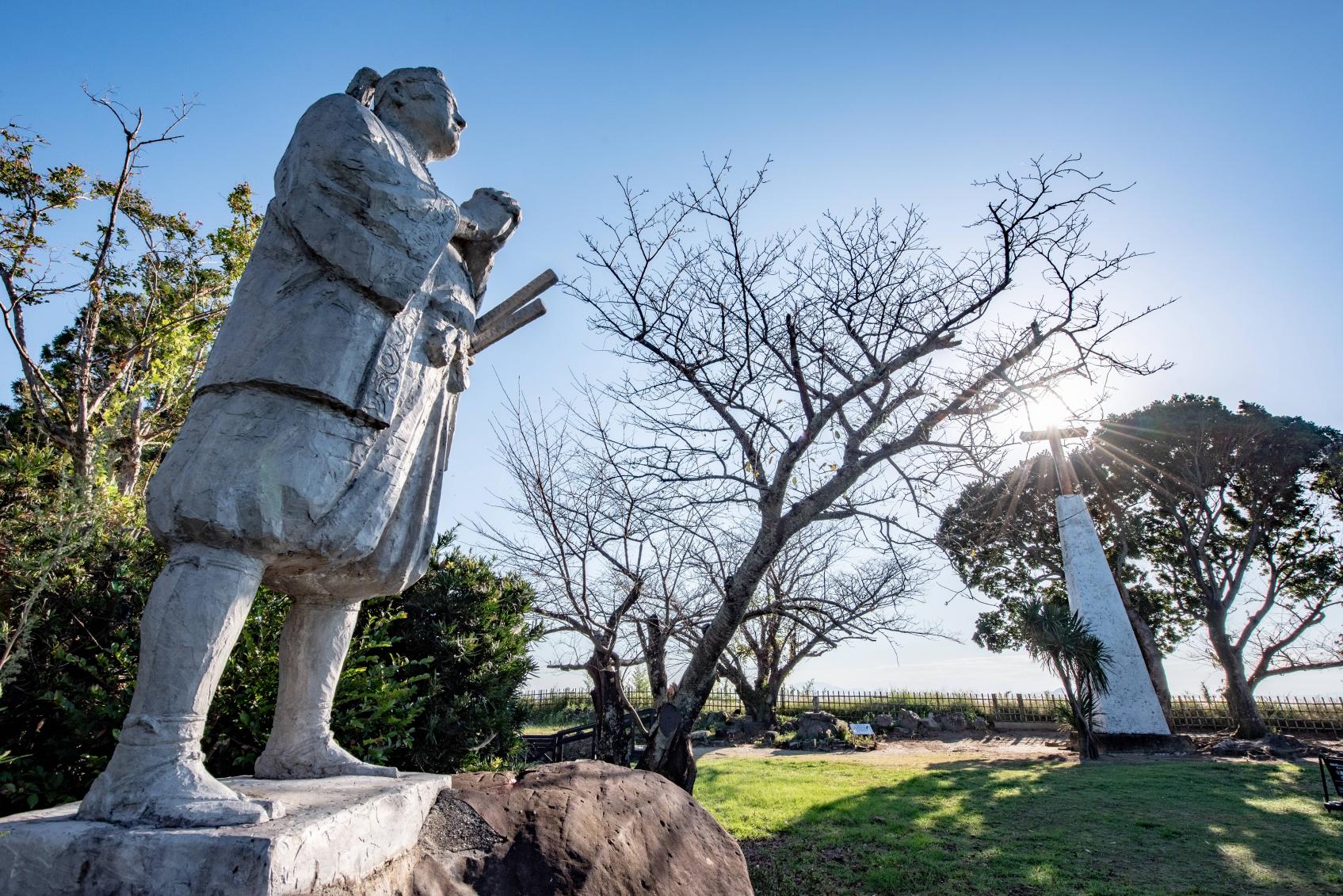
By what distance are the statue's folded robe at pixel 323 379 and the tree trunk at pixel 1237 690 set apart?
848 inches

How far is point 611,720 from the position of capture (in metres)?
6.59

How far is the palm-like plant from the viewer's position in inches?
600

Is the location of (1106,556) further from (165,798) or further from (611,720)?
(165,798)

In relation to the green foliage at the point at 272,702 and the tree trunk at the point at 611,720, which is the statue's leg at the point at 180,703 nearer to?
the green foliage at the point at 272,702

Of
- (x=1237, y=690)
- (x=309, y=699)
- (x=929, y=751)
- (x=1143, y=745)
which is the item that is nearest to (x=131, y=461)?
(x=309, y=699)

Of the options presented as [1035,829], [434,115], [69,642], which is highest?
[434,115]

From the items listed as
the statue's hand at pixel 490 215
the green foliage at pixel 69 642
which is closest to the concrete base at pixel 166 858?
the green foliage at pixel 69 642

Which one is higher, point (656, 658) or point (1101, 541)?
point (1101, 541)

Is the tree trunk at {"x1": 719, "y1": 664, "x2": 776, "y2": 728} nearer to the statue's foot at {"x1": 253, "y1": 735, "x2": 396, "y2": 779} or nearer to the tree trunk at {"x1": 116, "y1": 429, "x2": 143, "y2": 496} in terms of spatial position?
the tree trunk at {"x1": 116, "y1": 429, "x2": 143, "y2": 496}

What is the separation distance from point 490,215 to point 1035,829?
8.77 metres

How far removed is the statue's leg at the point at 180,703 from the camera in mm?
1669

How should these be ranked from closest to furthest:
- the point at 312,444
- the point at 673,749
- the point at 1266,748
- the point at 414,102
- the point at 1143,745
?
1. the point at 312,444
2. the point at 414,102
3. the point at 673,749
4. the point at 1266,748
5. the point at 1143,745

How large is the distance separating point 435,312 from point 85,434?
9.90 metres

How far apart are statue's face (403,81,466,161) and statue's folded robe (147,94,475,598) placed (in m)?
0.23
